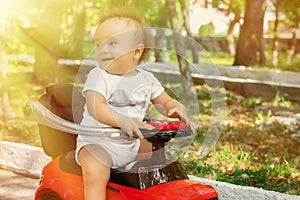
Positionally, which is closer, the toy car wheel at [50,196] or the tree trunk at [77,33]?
the toy car wheel at [50,196]

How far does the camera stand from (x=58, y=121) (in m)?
3.68

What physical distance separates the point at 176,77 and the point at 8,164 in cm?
689

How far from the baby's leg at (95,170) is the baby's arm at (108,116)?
0.64 ft

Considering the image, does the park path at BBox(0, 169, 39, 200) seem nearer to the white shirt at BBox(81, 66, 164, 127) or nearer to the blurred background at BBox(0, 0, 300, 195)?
the blurred background at BBox(0, 0, 300, 195)

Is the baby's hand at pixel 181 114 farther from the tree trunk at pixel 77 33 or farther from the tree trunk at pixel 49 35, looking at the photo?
the tree trunk at pixel 77 33

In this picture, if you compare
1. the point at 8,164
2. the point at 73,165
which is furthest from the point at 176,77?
the point at 73,165

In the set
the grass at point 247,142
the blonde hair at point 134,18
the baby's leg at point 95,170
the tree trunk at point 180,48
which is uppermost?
the blonde hair at point 134,18

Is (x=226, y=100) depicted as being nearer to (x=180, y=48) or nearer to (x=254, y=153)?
(x=180, y=48)

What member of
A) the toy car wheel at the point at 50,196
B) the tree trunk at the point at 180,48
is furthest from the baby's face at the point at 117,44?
the tree trunk at the point at 180,48

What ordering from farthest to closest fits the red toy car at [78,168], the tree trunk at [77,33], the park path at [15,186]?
the tree trunk at [77,33] < the park path at [15,186] < the red toy car at [78,168]

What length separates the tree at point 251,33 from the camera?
14500mm

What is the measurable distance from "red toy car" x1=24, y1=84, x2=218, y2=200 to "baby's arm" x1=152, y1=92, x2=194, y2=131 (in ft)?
0.45

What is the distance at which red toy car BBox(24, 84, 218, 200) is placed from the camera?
3330mm

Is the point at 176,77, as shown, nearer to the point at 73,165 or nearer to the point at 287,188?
the point at 287,188
